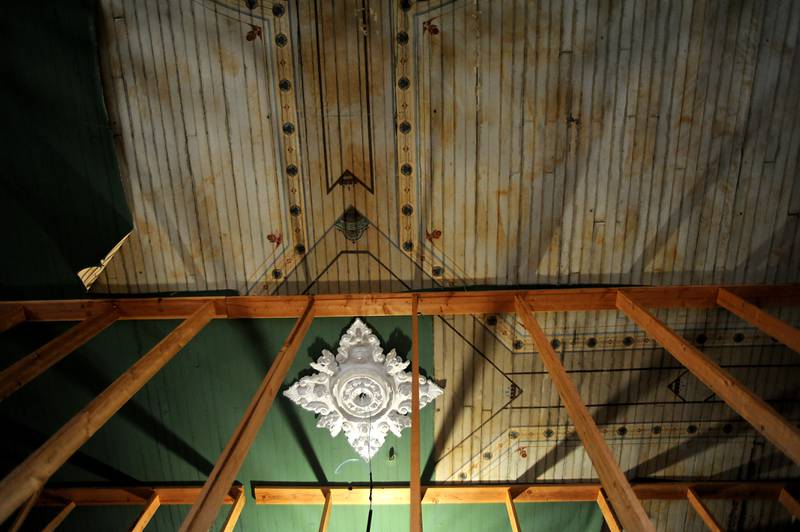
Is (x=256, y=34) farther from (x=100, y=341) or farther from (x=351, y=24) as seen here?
(x=100, y=341)

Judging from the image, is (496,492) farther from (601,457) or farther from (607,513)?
(601,457)

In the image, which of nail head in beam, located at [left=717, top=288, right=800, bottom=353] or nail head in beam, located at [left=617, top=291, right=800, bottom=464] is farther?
nail head in beam, located at [left=717, top=288, right=800, bottom=353]

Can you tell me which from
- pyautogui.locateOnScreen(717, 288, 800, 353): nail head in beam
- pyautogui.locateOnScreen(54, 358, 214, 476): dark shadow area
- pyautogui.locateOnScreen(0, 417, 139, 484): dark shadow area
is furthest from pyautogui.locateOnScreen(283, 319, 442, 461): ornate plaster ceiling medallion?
pyautogui.locateOnScreen(717, 288, 800, 353): nail head in beam

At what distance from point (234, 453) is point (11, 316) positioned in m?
2.79

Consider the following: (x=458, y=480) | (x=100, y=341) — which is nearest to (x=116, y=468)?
(x=100, y=341)

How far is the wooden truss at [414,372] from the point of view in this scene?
6.95 feet

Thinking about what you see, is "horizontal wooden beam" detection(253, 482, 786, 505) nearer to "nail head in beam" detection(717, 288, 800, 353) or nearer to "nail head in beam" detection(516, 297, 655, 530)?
"nail head in beam" detection(717, 288, 800, 353)

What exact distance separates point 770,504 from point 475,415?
337cm

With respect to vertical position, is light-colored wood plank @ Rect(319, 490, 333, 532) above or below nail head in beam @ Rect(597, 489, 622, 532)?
below

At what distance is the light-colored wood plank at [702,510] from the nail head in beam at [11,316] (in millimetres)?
6413

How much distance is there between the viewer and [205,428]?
4453mm

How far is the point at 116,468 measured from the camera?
4590 mm

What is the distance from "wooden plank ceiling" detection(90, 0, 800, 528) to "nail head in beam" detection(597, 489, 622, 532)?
665 millimetres

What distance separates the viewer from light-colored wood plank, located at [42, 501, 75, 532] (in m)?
4.39
